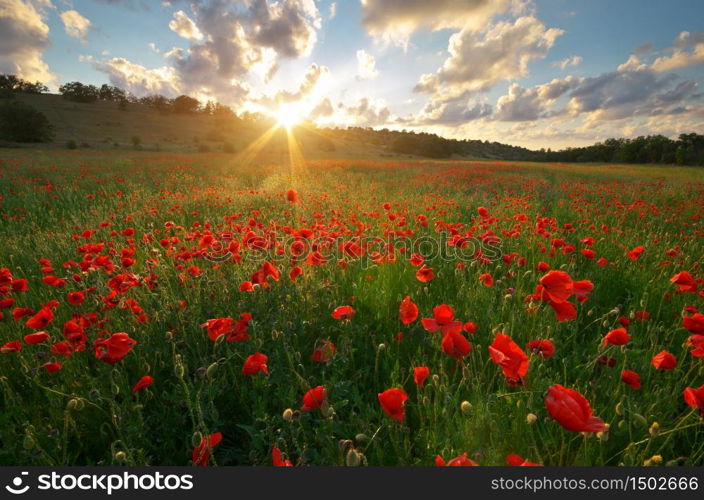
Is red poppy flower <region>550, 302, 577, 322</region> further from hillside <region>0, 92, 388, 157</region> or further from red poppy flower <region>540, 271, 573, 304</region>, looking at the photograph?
hillside <region>0, 92, 388, 157</region>

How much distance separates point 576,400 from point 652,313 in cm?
259

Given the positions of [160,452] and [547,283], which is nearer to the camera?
[547,283]

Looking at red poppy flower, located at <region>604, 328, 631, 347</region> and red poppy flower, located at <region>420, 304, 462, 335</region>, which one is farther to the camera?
red poppy flower, located at <region>604, 328, 631, 347</region>

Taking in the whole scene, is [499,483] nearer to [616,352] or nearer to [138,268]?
[616,352]

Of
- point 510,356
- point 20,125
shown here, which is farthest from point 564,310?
point 20,125

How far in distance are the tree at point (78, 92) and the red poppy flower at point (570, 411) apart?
92605mm

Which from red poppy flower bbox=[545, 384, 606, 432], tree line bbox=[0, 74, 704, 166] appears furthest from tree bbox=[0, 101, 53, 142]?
red poppy flower bbox=[545, 384, 606, 432]

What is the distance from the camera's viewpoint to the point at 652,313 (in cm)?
277

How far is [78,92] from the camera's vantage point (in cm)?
6906

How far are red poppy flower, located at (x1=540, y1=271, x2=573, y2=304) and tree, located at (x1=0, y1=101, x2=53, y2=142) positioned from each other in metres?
53.7

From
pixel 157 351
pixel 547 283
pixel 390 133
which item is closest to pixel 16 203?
pixel 157 351

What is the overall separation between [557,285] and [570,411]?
2.26ft

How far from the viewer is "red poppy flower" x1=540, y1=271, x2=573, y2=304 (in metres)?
1.46

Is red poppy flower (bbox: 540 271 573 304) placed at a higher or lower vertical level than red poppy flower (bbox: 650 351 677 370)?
higher
